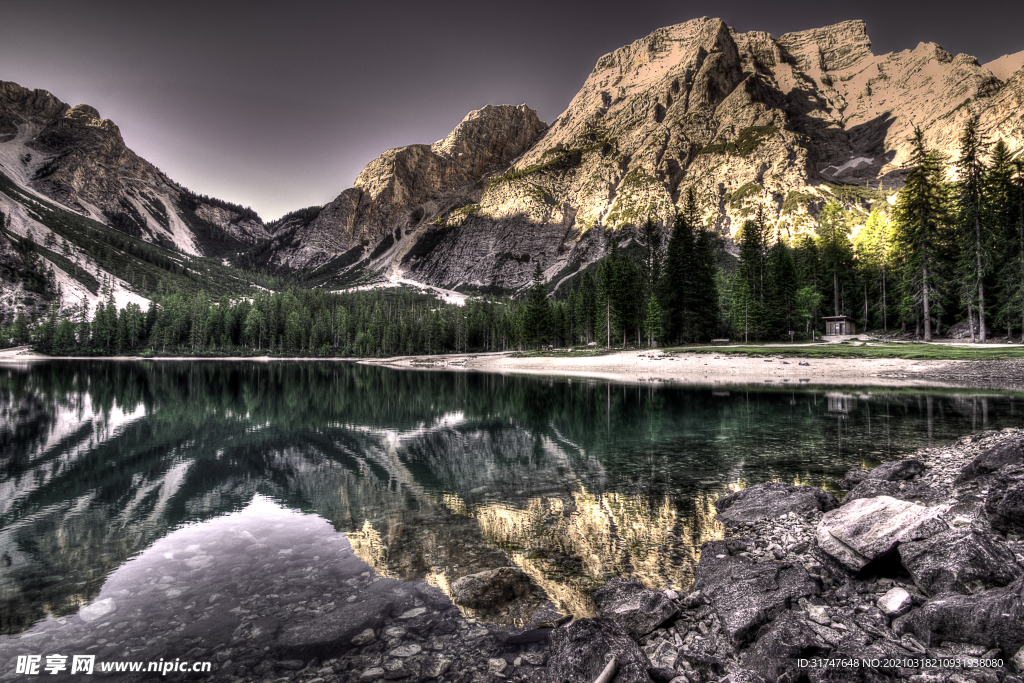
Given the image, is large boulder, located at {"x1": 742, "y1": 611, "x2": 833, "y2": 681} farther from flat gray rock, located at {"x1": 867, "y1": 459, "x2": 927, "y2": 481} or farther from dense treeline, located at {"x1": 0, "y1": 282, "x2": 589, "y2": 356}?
dense treeline, located at {"x1": 0, "y1": 282, "x2": 589, "y2": 356}

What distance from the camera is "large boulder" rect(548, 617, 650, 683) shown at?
15.0 feet

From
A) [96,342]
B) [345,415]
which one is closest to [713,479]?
[345,415]

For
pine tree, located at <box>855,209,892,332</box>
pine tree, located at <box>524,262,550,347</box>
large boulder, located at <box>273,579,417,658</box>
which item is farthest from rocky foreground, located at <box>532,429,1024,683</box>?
pine tree, located at <box>524,262,550,347</box>

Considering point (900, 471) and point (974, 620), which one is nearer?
point (974, 620)

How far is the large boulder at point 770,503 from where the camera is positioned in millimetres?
9188

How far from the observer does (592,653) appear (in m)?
4.83

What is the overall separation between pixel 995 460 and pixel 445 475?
13.2 m

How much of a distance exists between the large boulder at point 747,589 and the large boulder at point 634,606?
0.71 m

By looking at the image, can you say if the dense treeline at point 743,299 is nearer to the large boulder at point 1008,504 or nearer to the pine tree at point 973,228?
the pine tree at point 973,228

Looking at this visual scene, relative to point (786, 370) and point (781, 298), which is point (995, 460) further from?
point (781, 298)

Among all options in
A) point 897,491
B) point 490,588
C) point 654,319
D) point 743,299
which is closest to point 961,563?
point 897,491

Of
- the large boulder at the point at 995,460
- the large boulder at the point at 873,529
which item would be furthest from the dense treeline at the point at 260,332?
the large boulder at the point at 873,529

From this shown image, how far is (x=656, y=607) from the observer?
5.75 metres

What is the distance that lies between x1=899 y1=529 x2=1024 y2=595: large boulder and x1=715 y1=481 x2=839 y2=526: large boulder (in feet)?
12.2
